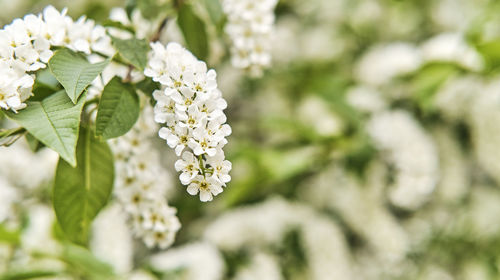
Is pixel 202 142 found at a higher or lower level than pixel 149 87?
lower

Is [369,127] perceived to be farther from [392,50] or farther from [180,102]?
[180,102]

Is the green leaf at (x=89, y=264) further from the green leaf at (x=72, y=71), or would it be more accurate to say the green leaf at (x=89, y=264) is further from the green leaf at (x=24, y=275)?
the green leaf at (x=72, y=71)

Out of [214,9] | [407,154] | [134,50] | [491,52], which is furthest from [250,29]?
[491,52]

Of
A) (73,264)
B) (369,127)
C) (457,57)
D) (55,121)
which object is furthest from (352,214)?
(55,121)

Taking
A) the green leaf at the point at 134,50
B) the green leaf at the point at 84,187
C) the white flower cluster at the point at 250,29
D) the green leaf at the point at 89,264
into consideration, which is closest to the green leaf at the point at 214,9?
the white flower cluster at the point at 250,29

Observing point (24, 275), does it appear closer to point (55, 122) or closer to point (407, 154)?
point (55, 122)

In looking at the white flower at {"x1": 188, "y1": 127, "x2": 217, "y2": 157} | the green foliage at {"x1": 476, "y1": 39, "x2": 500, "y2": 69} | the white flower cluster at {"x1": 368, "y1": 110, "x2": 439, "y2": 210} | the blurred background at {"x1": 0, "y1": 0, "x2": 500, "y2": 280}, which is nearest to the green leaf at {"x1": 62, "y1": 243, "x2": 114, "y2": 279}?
the blurred background at {"x1": 0, "y1": 0, "x2": 500, "y2": 280}

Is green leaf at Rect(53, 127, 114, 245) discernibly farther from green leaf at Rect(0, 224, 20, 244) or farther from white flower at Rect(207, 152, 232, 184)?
green leaf at Rect(0, 224, 20, 244)

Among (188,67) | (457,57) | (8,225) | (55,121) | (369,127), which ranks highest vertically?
(457,57)
